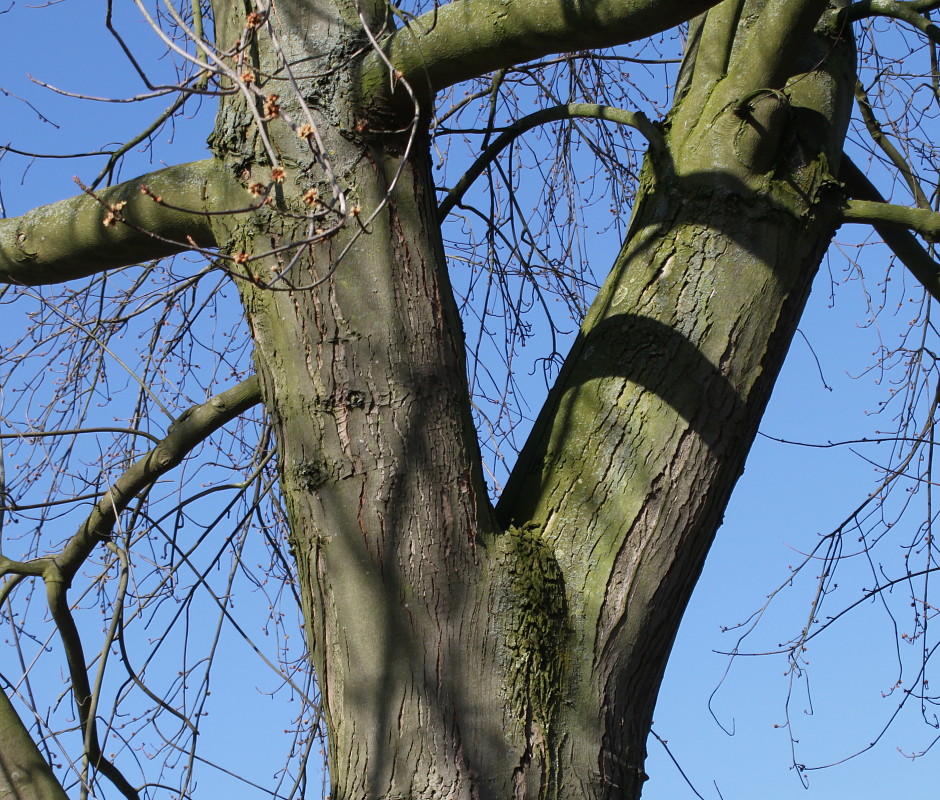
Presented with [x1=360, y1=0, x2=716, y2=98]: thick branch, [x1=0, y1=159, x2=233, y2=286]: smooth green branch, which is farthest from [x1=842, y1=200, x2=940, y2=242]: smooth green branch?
[x1=0, y1=159, x2=233, y2=286]: smooth green branch

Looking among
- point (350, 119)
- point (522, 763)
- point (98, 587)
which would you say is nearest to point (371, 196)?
point (350, 119)

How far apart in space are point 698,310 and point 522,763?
904 millimetres

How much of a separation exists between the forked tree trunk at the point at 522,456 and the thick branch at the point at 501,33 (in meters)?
0.12

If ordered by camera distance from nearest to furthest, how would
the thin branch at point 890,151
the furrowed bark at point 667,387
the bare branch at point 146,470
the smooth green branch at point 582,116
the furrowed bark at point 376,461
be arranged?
the furrowed bark at point 376,461 → the furrowed bark at point 667,387 → the smooth green branch at point 582,116 → the bare branch at point 146,470 → the thin branch at point 890,151

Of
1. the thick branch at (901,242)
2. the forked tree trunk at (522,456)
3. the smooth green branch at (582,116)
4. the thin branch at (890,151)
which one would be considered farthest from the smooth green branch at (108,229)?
the thin branch at (890,151)

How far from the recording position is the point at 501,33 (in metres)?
1.77

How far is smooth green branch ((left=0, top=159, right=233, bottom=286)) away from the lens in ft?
6.47

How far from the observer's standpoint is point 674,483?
1809 millimetres

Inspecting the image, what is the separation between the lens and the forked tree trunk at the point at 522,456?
5.46ft

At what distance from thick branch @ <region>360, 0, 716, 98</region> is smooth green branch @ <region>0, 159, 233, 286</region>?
0.41 meters

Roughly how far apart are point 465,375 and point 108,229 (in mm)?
819

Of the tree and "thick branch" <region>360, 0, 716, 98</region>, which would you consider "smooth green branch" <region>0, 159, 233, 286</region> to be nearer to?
the tree

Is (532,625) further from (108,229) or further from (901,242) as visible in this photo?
(901,242)

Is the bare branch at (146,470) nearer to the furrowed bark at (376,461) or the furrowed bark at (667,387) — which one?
the furrowed bark at (376,461)
